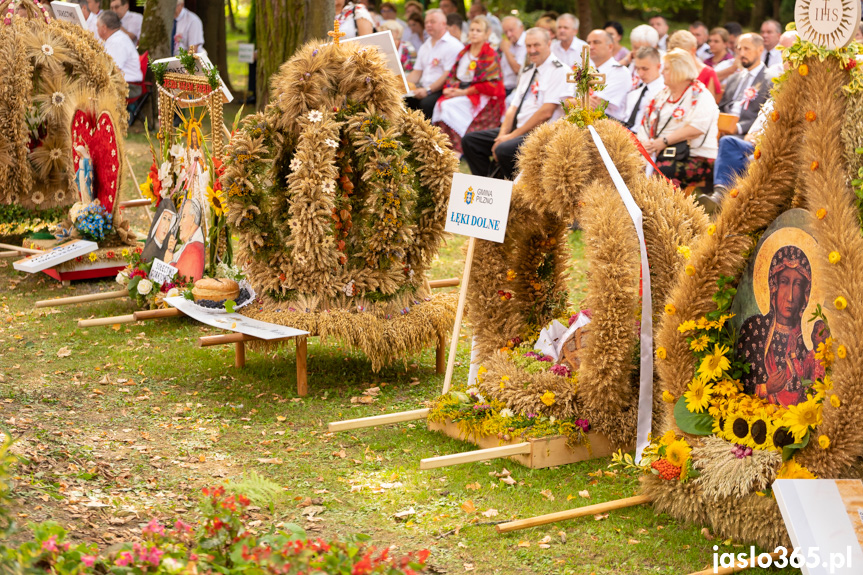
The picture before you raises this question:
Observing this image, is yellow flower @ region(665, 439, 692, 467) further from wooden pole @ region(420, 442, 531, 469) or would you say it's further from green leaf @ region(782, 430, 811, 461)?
wooden pole @ region(420, 442, 531, 469)

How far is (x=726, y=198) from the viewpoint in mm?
3885

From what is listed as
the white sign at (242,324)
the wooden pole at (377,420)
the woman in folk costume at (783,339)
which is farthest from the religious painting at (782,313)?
the white sign at (242,324)

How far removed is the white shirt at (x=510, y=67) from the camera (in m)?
12.4

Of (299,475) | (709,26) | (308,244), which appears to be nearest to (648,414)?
(299,475)

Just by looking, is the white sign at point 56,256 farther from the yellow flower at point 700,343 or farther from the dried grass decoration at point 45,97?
the yellow flower at point 700,343

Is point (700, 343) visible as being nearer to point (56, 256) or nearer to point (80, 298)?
point (80, 298)

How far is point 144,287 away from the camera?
6672mm

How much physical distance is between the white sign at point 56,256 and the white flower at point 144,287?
119cm

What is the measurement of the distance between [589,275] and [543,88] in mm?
5635

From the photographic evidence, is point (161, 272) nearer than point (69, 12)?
Yes

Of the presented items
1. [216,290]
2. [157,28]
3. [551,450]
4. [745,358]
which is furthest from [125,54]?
[745,358]

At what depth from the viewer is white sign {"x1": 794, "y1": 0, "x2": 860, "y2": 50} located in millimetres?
3279

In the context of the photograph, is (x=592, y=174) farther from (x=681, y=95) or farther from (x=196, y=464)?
(x=681, y=95)

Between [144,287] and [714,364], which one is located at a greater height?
[714,364]
